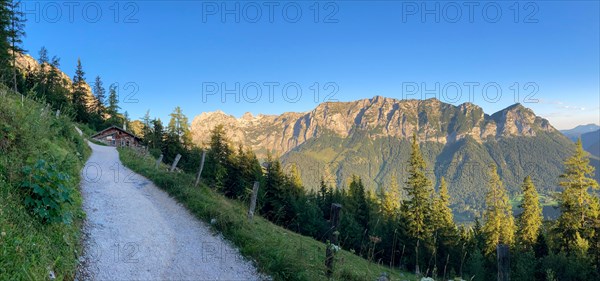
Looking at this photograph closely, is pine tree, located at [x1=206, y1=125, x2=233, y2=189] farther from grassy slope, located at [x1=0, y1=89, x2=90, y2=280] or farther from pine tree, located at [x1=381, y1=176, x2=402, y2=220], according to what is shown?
grassy slope, located at [x1=0, y1=89, x2=90, y2=280]

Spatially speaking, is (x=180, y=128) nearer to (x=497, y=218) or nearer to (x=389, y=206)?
(x=389, y=206)

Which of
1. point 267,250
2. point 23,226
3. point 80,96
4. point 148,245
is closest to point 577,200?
point 267,250

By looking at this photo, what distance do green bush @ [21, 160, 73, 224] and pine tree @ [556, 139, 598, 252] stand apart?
130ft

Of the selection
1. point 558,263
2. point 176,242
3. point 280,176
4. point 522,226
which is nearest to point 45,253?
point 176,242

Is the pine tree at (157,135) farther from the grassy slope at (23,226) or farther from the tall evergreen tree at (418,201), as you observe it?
the grassy slope at (23,226)

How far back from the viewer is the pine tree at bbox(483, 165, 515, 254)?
136 feet

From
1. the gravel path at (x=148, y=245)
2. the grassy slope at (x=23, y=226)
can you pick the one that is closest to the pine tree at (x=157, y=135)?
the gravel path at (x=148, y=245)

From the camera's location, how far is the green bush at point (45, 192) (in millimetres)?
6148

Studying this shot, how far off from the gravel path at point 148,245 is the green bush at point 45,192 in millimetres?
1363

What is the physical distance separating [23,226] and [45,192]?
91cm

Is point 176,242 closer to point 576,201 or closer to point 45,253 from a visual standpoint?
point 45,253

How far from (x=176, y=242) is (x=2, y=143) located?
5.14 m

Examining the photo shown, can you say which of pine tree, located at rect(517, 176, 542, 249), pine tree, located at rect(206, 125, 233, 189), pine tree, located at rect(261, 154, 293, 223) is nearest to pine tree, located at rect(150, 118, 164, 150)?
pine tree, located at rect(206, 125, 233, 189)

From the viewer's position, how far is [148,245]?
9180 millimetres
